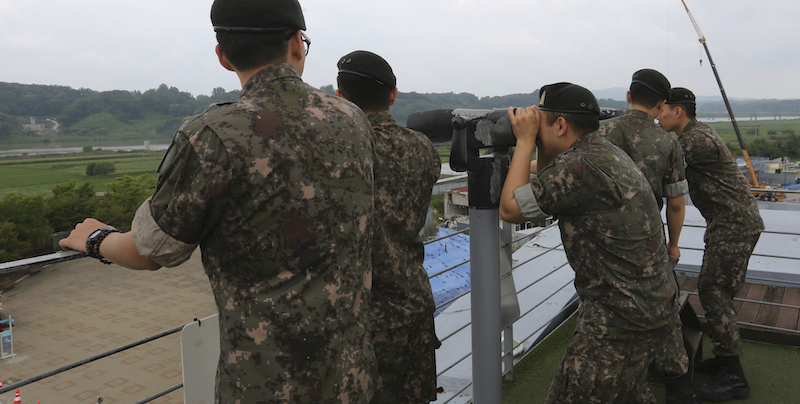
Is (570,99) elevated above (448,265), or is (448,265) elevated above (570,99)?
(570,99)

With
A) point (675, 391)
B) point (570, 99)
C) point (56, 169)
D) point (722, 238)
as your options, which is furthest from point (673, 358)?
point (56, 169)

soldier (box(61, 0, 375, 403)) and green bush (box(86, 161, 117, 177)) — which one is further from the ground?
soldier (box(61, 0, 375, 403))

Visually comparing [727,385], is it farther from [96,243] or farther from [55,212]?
[55,212]

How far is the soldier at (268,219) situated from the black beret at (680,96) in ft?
7.55

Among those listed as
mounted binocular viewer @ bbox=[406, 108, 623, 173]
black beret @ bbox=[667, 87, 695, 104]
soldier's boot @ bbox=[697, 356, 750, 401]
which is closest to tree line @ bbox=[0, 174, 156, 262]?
black beret @ bbox=[667, 87, 695, 104]

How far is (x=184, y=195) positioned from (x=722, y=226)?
105 inches

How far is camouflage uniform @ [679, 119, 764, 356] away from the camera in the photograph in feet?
8.76

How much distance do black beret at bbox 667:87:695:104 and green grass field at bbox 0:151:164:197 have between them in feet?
307

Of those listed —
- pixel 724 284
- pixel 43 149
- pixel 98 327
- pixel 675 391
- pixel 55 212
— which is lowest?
pixel 98 327

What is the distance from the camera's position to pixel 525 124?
5.28 feet

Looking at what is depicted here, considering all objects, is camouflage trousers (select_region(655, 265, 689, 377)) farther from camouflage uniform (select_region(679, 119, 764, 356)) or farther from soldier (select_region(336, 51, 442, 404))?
soldier (select_region(336, 51, 442, 404))

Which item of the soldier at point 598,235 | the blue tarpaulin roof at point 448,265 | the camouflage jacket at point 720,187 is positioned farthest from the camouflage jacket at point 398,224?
the blue tarpaulin roof at point 448,265

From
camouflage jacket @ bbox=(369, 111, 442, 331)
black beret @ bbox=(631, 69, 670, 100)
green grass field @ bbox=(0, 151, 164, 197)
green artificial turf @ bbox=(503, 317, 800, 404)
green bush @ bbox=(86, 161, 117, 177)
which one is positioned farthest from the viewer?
green bush @ bbox=(86, 161, 117, 177)

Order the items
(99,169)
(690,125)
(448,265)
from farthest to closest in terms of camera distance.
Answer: (99,169) < (448,265) < (690,125)
